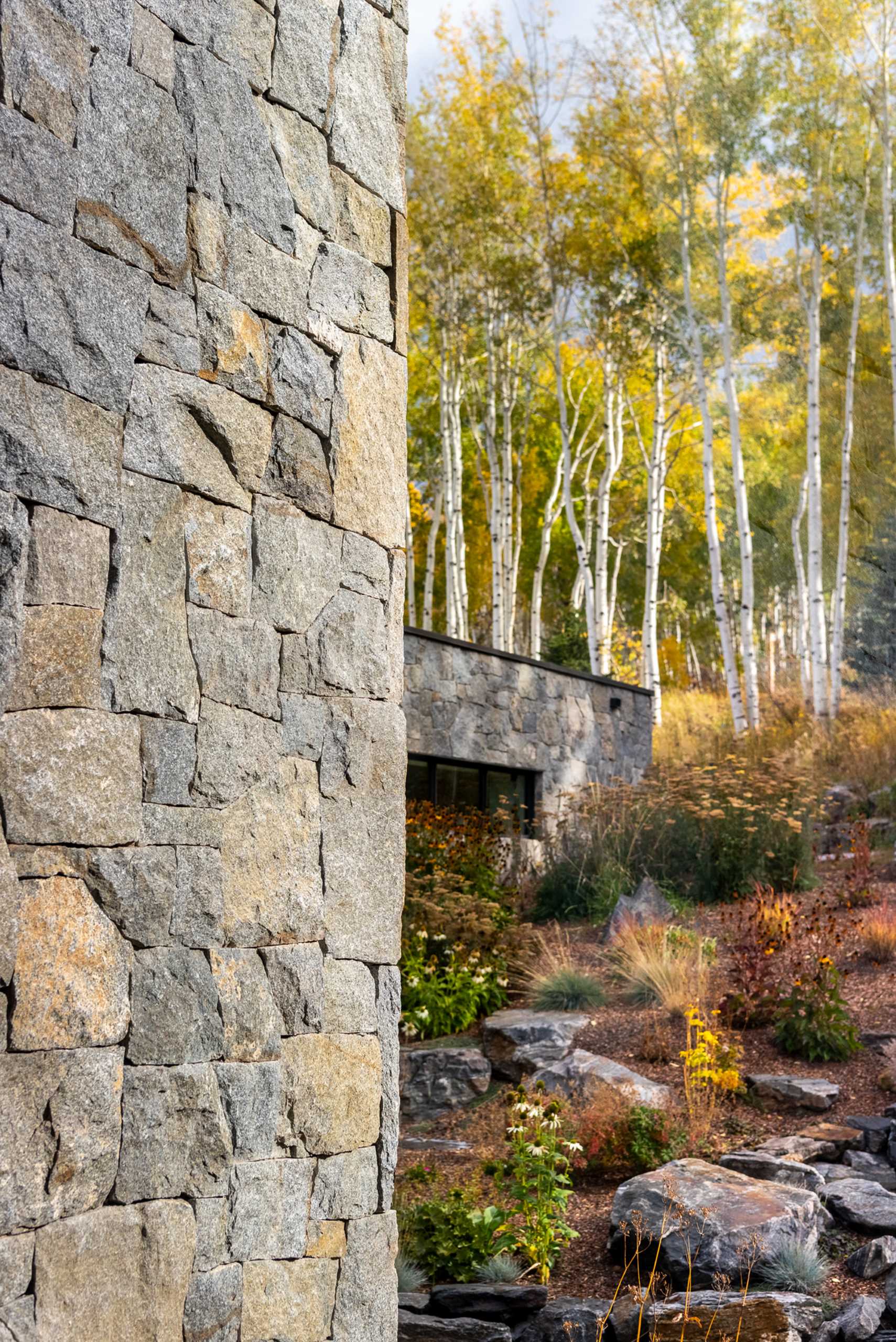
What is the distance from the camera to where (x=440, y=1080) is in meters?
6.69

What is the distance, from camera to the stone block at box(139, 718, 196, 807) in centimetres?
236

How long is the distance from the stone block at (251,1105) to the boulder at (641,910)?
19.9 feet

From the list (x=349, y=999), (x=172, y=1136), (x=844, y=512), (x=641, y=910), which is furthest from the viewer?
(x=844, y=512)

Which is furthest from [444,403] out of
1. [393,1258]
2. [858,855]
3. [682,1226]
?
[393,1258]

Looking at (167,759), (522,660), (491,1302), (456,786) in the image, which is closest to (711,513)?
(522,660)

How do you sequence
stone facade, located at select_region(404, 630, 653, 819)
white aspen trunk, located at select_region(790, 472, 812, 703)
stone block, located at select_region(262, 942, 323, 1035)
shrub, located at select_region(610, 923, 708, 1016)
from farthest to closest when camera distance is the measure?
white aspen trunk, located at select_region(790, 472, 812, 703), stone facade, located at select_region(404, 630, 653, 819), shrub, located at select_region(610, 923, 708, 1016), stone block, located at select_region(262, 942, 323, 1035)

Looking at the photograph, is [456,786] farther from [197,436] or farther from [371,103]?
[197,436]

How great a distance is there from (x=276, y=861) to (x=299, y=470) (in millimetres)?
936

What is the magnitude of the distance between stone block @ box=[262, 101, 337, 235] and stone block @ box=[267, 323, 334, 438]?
1.04 ft

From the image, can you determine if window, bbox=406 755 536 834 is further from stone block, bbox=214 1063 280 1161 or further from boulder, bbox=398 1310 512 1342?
stone block, bbox=214 1063 280 1161

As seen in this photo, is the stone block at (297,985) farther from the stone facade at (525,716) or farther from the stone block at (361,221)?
the stone facade at (525,716)

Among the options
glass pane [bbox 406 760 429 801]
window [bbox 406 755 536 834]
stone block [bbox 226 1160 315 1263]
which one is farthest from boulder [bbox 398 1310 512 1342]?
glass pane [bbox 406 760 429 801]

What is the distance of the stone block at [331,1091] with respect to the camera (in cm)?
262

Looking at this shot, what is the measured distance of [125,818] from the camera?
7.55 feet
